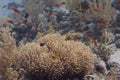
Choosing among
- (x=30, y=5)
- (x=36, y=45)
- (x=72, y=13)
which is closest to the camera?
(x=36, y=45)

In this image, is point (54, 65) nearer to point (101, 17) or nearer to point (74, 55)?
point (74, 55)

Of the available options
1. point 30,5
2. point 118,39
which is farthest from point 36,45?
point 30,5

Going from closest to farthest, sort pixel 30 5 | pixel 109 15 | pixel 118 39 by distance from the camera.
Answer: pixel 118 39 < pixel 109 15 < pixel 30 5

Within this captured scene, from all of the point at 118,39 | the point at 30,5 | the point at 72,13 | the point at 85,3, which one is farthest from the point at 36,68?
the point at 30,5

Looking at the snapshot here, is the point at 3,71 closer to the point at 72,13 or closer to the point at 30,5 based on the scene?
the point at 72,13

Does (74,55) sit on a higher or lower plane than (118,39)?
higher

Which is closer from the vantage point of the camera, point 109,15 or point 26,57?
point 26,57
